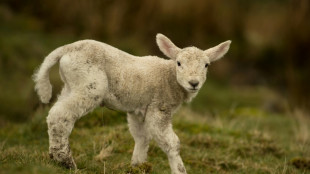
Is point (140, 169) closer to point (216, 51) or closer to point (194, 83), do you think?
point (194, 83)

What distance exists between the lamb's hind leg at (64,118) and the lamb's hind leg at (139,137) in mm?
999

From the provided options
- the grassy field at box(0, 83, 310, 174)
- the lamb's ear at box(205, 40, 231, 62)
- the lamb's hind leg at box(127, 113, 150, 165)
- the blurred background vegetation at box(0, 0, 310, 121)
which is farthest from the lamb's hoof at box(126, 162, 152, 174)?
the blurred background vegetation at box(0, 0, 310, 121)

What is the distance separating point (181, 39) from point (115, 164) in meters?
12.9

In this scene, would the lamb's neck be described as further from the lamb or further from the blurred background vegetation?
the blurred background vegetation

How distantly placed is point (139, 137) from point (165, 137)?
72cm

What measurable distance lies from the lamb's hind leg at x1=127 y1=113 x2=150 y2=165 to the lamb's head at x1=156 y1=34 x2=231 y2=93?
0.97 meters

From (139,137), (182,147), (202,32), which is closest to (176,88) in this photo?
(139,137)

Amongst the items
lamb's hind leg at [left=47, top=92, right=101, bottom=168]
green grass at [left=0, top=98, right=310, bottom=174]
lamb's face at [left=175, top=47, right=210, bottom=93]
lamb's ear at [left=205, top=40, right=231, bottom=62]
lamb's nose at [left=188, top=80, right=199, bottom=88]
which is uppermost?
lamb's ear at [left=205, top=40, right=231, bottom=62]

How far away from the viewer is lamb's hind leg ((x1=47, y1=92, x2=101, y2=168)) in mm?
6207

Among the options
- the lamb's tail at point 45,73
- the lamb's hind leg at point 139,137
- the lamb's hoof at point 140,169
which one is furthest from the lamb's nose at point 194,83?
the lamb's tail at point 45,73

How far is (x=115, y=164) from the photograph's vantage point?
7.26 m

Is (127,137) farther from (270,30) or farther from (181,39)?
(270,30)

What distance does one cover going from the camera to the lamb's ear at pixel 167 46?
7078 mm

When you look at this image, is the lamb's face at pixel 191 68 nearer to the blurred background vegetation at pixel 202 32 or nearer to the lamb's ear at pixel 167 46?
the lamb's ear at pixel 167 46
